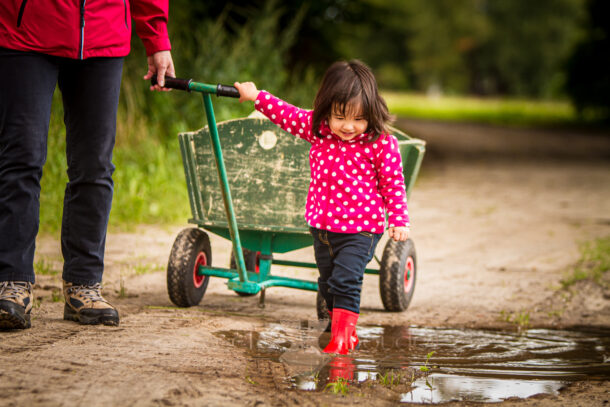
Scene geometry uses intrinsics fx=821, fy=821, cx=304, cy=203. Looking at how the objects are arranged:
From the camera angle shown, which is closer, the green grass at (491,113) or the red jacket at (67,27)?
the red jacket at (67,27)

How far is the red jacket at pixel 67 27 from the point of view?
322 centimetres

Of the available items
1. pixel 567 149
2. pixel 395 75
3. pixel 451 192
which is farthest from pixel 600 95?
pixel 395 75

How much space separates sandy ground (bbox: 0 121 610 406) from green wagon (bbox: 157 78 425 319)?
6.9 inches

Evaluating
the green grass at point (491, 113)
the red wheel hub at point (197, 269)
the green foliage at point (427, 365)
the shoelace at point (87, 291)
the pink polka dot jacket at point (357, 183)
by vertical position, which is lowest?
the green foliage at point (427, 365)

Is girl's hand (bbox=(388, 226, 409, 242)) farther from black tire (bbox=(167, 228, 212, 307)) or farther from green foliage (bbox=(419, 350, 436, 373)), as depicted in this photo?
black tire (bbox=(167, 228, 212, 307))

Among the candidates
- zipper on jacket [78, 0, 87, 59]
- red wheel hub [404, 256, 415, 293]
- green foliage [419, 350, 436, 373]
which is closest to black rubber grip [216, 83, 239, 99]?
zipper on jacket [78, 0, 87, 59]

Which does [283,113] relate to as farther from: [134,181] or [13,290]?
[134,181]

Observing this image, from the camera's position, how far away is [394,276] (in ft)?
14.0

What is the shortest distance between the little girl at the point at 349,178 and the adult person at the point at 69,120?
587 mm

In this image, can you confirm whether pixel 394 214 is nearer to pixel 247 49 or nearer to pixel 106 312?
pixel 106 312

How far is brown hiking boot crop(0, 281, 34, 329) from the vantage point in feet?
10.6

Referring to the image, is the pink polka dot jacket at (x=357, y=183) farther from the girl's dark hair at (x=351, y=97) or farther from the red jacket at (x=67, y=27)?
the red jacket at (x=67, y=27)

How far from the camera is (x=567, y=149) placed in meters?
17.2

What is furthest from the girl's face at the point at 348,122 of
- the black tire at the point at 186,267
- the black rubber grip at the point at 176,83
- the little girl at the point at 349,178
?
the black tire at the point at 186,267
